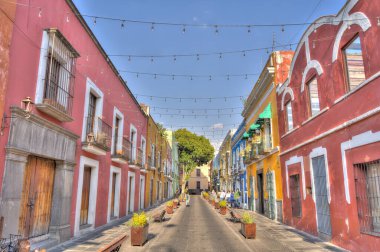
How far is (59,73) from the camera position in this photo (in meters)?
8.19

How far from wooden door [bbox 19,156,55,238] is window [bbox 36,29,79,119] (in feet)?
4.46

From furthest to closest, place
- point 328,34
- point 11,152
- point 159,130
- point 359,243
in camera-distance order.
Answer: point 159,130 → point 328,34 → point 359,243 → point 11,152

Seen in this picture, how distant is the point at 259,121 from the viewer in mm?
17531

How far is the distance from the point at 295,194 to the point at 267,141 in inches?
188

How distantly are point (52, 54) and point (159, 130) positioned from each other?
22336 millimetres

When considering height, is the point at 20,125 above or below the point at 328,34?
below

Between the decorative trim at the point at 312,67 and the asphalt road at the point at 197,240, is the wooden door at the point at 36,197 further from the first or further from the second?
the decorative trim at the point at 312,67

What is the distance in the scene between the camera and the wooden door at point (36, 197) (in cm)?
693

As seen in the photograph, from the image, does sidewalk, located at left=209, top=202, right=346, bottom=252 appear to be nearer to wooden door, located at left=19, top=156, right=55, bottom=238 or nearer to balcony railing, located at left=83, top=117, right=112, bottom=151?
wooden door, located at left=19, top=156, right=55, bottom=238

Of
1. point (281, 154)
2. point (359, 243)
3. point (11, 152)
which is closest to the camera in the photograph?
point (11, 152)

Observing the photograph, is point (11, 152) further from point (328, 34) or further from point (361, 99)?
point (328, 34)

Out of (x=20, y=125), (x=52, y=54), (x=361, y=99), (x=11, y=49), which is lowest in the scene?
(x=20, y=125)

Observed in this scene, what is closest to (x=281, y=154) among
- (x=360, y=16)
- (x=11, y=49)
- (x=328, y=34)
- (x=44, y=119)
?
(x=328, y=34)

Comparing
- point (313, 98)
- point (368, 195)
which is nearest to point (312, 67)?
point (313, 98)
